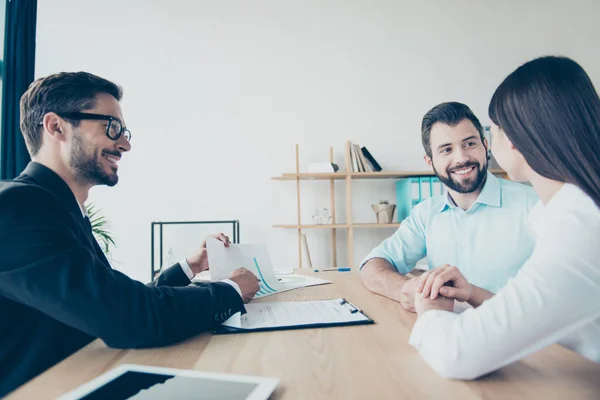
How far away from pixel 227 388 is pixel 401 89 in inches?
126

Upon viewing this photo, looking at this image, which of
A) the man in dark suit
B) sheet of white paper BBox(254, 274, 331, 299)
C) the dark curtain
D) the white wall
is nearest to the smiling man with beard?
sheet of white paper BBox(254, 274, 331, 299)

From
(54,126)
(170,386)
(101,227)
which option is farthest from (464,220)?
(101,227)

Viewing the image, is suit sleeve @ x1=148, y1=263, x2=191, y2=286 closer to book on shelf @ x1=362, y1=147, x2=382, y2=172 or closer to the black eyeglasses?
the black eyeglasses

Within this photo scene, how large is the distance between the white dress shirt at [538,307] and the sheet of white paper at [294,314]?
13.2 inches

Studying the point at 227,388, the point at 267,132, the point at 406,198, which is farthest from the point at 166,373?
the point at 267,132

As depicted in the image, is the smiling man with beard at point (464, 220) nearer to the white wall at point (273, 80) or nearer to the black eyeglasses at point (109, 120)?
the black eyeglasses at point (109, 120)

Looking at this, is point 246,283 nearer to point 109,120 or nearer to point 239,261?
point 239,261

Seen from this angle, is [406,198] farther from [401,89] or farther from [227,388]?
[227,388]

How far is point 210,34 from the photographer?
3.34 m

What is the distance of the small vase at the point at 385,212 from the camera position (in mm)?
3053

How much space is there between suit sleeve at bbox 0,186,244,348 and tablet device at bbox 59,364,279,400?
139 millimetres

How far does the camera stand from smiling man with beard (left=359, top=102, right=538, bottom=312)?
142 centimetres

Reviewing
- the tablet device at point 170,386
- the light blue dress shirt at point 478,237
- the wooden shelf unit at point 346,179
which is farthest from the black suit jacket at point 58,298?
the wooden shelf unit at point 346,179

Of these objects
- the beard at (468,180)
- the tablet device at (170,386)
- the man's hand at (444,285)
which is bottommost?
the tablet device at (170,386)
